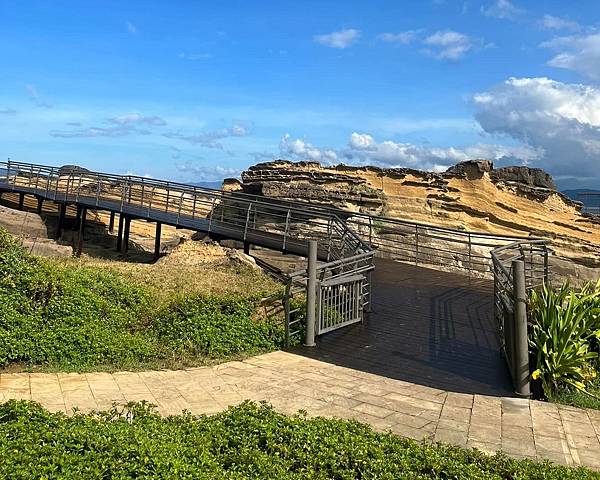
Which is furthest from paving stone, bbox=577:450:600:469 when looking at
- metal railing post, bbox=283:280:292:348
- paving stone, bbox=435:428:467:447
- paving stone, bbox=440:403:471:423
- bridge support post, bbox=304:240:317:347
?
metal railing post, bbox=283:280:292:348

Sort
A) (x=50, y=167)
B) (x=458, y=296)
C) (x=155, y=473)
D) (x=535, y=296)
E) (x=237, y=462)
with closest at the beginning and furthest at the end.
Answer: (x=155, y=473), (x=237, y=462), (x=535, y=296), (x=458, y=296), (x=50, y=167)

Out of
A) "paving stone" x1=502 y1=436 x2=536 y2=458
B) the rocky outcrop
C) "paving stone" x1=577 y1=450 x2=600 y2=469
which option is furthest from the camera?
the rocky outcrop

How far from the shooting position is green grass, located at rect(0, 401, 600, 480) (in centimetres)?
338

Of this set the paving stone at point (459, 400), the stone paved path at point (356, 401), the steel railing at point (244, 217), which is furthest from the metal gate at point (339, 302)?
the paving stone at point (459, 400)

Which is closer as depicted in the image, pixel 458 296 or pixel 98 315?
pixel 98 315

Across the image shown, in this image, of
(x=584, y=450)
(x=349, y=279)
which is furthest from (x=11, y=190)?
(x=584, y=450)

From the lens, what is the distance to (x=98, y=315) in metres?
7.80

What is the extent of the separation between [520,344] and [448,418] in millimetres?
1554

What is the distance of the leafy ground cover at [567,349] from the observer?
20.2ft

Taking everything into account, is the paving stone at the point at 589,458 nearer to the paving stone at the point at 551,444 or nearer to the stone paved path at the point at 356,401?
the stone paved path at the point at 356,401

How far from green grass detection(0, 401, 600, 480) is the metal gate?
3845mm

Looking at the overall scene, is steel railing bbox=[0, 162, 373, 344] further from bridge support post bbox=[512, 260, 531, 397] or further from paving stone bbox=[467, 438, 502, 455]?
paving stone bbox=[467, 438, 502, 455]

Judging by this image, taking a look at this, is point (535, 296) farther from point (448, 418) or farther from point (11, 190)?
point (11, 190)

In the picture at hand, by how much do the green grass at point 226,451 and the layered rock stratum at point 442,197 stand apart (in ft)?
55.4
